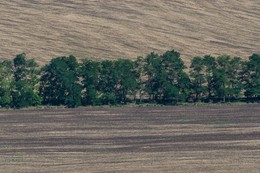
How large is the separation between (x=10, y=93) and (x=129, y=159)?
30898 mm

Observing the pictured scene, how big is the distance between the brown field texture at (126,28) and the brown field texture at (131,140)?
1350 inches

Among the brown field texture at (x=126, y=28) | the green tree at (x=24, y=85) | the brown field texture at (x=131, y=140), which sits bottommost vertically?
the brown field texture at (x=131, y=140)

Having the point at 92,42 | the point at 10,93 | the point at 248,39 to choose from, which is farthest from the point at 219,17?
the point at 10,93

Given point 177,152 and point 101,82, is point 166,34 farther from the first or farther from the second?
point 177,152

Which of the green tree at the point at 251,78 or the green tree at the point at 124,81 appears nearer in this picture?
the green tree at the point at 124,81

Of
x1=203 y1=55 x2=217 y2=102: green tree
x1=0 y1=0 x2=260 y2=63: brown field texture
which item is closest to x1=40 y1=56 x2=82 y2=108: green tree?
x1=203 y1=55 x2=217 y2=102: green tree

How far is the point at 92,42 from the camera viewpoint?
10475 centimetres

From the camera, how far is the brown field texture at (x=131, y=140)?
39.4m

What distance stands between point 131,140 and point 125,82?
25687 mm

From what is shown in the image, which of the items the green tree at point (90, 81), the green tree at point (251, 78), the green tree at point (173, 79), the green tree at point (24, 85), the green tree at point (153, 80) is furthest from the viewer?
the green tree at point (251, 78)

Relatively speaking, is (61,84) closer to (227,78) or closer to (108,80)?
(108,80)

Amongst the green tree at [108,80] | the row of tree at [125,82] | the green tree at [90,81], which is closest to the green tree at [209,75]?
the row of tree at [125,82]

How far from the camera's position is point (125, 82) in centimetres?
7419

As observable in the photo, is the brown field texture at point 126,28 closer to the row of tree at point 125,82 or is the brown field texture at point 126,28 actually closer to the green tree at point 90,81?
the row of tree at point 125,82
